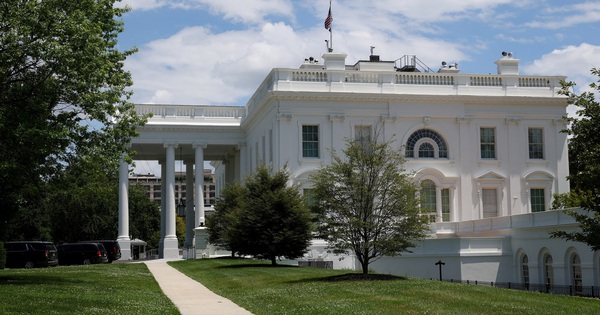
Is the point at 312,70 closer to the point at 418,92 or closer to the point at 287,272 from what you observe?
the point at 418,92

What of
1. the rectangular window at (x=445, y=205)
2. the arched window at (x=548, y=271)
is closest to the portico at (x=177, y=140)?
the rectangular window at (x=445, y=205)

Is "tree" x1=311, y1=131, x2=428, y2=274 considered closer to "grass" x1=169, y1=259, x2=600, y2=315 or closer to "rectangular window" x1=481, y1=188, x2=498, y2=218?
"grass" x1=169, y1=259, x2=600, y2=315

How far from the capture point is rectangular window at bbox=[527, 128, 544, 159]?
5566cm

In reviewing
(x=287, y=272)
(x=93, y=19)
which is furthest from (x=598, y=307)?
(x=93, y=19)

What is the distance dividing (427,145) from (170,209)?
71.0 ft

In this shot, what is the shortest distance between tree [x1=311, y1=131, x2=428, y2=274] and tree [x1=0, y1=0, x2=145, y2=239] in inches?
304

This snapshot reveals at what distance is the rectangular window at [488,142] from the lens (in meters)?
55.1

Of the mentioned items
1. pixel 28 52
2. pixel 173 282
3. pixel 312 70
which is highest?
pixel 312 70

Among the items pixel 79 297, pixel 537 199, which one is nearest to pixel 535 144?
pixel 537 199

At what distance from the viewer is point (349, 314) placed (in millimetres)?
17484

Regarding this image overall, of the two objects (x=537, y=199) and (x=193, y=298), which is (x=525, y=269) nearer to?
(x=537, y=199)

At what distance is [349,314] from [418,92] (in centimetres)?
3820

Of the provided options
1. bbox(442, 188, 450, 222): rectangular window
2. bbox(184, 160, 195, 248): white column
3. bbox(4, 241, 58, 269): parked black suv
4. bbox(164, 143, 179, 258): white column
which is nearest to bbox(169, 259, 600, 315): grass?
bbox(4, 241, 58, 269): parked black suv

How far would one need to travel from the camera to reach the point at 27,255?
46344mm
